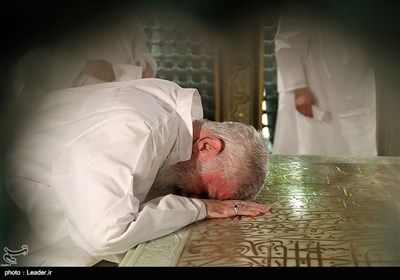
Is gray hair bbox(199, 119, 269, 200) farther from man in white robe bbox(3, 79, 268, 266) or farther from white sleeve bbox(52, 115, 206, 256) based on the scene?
white sleeve bbox(52, 115, 206, 256)

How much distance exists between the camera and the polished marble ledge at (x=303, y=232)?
67.6 inches

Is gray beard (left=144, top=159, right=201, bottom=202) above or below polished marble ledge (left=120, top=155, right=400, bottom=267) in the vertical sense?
above

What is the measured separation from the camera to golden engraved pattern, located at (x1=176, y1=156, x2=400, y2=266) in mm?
1720

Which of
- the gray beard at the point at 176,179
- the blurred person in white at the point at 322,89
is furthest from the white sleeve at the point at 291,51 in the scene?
the gray beard at the point at 176,179

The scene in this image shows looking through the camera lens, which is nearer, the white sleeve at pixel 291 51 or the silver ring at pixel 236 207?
the silver ring at pixel 236 207

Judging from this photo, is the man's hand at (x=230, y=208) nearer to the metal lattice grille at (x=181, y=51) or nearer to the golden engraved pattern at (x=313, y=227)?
the golden engraved pattern at (x=313, y=227)

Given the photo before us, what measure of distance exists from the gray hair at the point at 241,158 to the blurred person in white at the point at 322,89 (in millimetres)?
634

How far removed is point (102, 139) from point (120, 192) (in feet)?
0.63

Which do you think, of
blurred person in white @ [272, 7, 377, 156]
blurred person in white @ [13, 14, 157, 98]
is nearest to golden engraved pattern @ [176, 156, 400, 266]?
blurred person in white @ [272, 7, 377, 156]

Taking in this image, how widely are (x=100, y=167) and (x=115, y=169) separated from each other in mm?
45

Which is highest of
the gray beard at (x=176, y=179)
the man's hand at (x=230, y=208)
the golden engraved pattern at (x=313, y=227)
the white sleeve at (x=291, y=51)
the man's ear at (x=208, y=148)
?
the white sleeve at (x=291, y=51)

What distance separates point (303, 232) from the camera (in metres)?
1.90

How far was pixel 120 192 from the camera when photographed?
174 centimetres

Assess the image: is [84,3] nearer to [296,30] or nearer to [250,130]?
[250,130]
